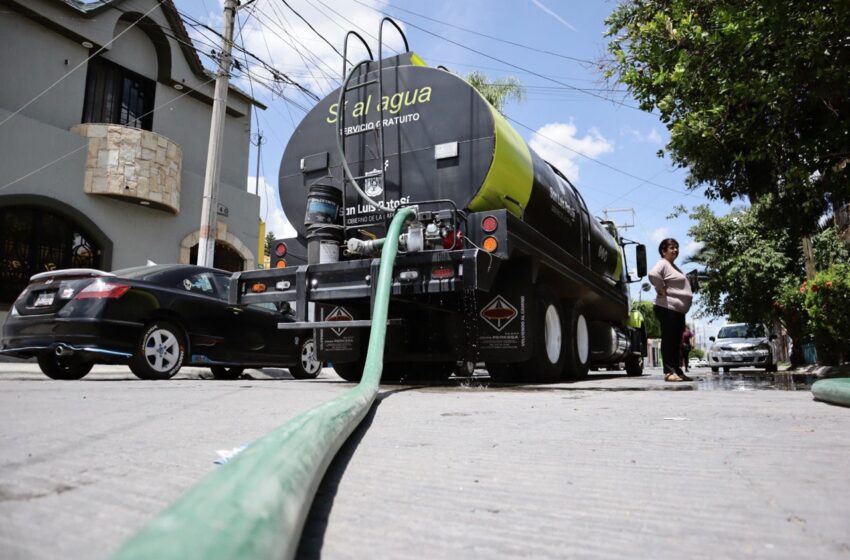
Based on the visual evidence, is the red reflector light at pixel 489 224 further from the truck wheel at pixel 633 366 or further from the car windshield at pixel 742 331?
the car windshield at pixel 742 331

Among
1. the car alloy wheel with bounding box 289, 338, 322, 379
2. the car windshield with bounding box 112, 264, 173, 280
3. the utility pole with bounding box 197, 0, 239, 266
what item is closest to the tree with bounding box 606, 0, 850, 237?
the car alloy wheel with bounding box 289, 338, 322, 379

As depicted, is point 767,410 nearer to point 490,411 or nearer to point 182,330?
point 490,411

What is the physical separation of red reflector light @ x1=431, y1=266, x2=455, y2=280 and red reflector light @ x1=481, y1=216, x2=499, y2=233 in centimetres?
45

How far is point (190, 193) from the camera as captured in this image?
1639 cm

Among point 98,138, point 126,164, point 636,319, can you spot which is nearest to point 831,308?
point 636,319

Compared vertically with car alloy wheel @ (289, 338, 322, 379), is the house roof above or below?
above

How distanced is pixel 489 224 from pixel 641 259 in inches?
243

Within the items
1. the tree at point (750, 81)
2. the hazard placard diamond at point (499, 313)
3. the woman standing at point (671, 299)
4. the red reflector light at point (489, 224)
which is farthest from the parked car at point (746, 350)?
the red reflector light at point (489, 224)

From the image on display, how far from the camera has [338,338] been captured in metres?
6.26

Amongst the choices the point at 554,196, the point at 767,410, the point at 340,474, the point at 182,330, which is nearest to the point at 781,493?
the point at 340,474

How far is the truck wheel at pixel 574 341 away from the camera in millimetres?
6918

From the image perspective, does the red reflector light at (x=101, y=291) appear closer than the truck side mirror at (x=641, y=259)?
Yes

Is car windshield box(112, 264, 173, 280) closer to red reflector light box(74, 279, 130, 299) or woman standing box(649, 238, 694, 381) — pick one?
red reflector light box(74, 279, 130, 299)

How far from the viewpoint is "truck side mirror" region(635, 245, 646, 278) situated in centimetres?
1032
